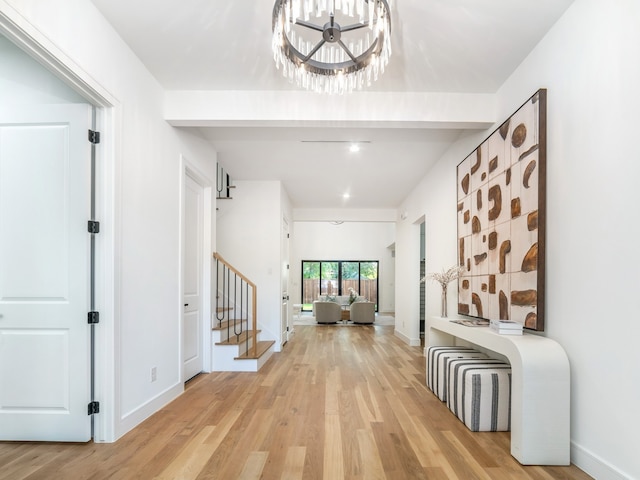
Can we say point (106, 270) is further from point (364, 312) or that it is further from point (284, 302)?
point (364, 312)

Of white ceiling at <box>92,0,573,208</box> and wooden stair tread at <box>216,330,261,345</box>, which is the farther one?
wooden stair tread at <box>216,330,261,345</box>

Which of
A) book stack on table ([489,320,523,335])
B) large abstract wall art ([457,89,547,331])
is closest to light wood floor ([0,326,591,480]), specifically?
book stack on table ([489,320,523,335])

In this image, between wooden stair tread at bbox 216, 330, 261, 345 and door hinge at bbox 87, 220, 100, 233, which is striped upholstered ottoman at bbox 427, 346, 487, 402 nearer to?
wooden stair tread at bbox 216, 330, 261, 345

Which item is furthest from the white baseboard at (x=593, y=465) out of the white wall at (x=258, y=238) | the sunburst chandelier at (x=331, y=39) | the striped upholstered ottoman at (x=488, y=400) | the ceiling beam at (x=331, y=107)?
the white wall at (x=258, y=238)

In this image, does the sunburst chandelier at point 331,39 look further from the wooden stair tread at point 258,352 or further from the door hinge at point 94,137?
the wooden stair tread at point 258,352

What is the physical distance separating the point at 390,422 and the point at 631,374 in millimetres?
1679

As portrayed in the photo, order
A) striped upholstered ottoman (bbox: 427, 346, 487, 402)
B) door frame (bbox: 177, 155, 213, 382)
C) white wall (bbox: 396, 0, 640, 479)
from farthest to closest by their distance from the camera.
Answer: door frame (bbox: 177, 155, 213, 382)
striped upholstered ottoman (bbox: 427, 346, 487, 402)
white wall (bbox: 396, 0, 640, 479)

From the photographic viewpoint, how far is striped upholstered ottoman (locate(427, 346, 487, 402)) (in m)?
3.56

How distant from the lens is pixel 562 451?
7.71ft

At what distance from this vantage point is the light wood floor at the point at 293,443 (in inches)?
89.4

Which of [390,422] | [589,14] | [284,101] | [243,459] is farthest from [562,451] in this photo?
[284,101]

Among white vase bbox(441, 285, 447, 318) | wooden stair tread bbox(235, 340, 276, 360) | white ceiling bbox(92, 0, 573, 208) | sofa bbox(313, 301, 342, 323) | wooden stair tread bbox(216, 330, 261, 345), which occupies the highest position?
white ceiling bbox(92, 0, 573, 208)

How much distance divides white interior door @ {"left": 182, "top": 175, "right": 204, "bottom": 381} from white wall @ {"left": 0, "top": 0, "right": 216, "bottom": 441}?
1.57 ft

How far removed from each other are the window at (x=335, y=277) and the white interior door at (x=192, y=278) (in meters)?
10.1
